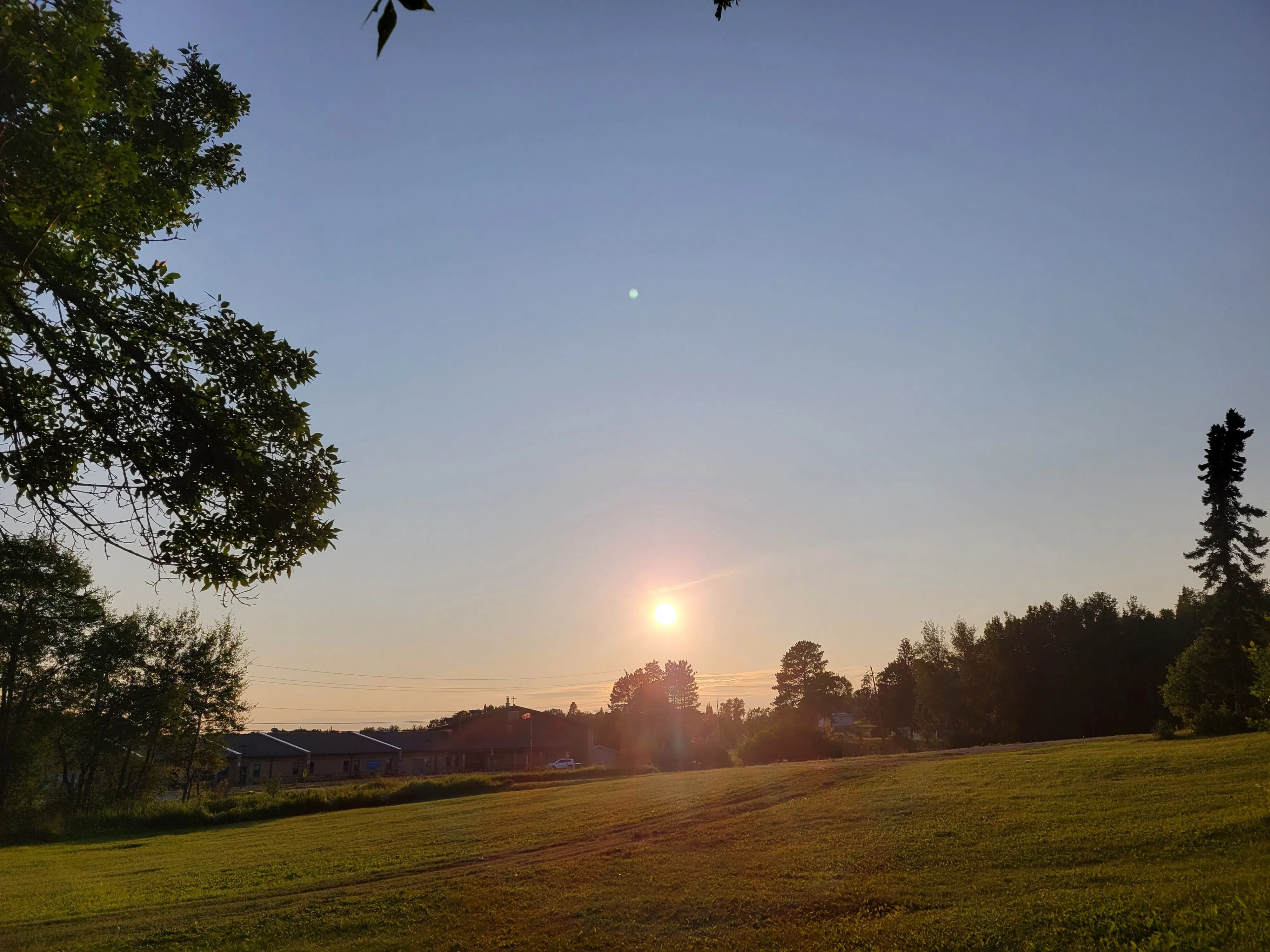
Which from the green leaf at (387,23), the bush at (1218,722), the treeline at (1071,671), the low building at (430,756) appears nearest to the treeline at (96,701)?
the low building at (430,756)

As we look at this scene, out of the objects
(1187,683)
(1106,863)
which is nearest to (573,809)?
(1106,863)

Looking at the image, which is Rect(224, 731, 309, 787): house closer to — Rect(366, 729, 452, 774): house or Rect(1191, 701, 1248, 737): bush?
Rect(366, 729, 452, 774): house

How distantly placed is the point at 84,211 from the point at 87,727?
63994mm

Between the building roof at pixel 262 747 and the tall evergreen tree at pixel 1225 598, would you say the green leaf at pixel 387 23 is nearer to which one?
the tall evergreen tree at pixel 1225 598

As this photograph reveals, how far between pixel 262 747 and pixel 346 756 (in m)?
9.30

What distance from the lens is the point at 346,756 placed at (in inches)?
3504

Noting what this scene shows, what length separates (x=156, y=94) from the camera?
10523 millimetres

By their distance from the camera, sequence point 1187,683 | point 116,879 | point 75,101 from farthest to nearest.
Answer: point 1187,683 < point 116,879 < point 75,101

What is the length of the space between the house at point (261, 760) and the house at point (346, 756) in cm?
115

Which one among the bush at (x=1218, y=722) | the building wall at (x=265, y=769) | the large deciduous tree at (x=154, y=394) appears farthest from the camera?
the building wall at (x=265, y=769)

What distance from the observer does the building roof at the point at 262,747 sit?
83562 mm

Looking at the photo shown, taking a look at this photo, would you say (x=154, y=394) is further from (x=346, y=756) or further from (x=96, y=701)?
(x=346, y=756)

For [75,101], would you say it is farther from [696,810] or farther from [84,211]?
[696,810]

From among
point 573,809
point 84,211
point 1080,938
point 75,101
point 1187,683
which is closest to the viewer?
point 75,101
